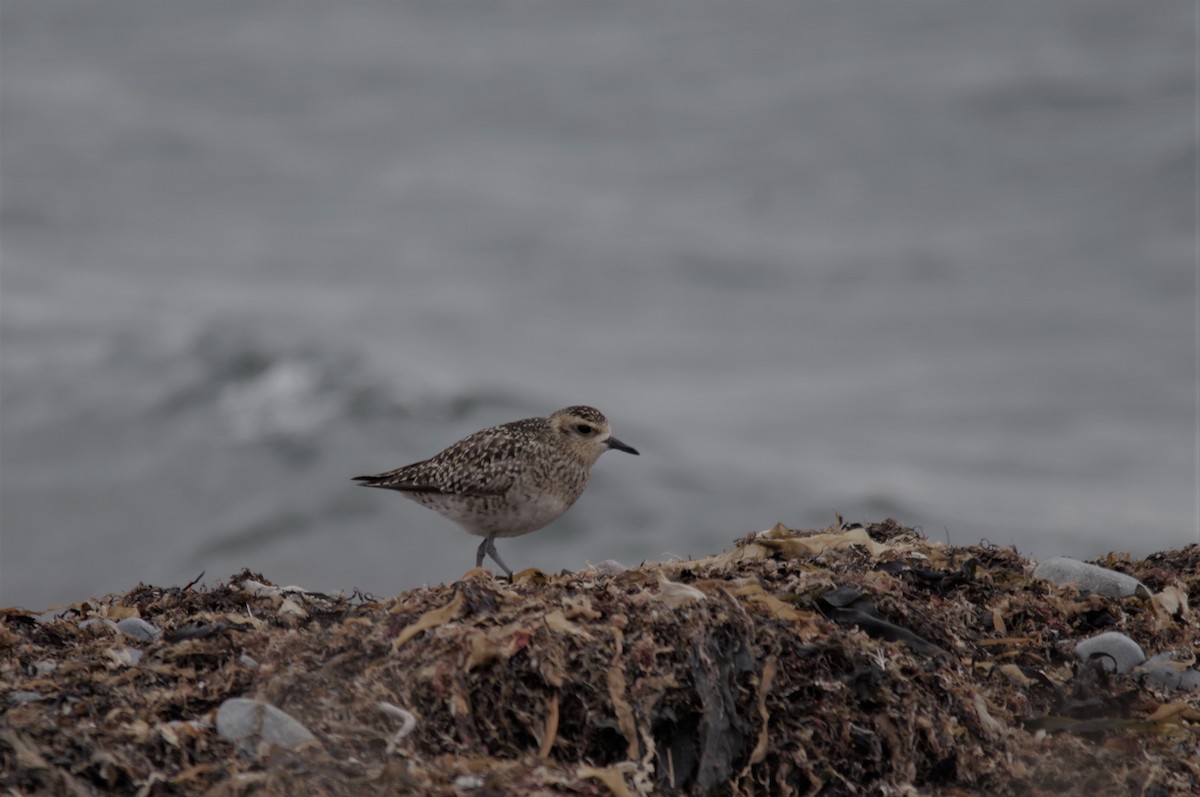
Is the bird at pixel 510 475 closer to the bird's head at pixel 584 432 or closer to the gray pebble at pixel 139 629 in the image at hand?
the bird's head at pixel 584 432

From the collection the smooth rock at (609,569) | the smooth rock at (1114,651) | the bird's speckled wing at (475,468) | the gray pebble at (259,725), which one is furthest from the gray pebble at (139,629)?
the bird's speckled wing at (475,468)

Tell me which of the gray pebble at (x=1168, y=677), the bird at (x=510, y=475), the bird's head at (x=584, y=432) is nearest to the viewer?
the gray pebble at (x=1168, y=677)

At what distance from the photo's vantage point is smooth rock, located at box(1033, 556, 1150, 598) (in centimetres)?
493

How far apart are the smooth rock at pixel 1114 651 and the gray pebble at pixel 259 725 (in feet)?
8.06

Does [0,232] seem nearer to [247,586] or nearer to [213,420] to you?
[213,420]

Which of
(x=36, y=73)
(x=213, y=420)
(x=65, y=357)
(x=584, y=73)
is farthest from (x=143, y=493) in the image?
(x=36, y=73)

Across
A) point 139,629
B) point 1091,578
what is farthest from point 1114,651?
point 139,629

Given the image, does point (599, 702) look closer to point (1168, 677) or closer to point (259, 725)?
point (259, 725)

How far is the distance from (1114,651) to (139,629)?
3.21 m

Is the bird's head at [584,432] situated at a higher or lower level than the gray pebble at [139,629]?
higher

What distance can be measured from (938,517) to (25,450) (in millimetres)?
10209

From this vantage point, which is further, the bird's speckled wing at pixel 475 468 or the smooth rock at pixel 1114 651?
the bird's speckled wing at pixel 475 468

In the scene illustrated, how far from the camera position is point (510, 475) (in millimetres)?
7879

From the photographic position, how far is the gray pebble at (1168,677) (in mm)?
4258
